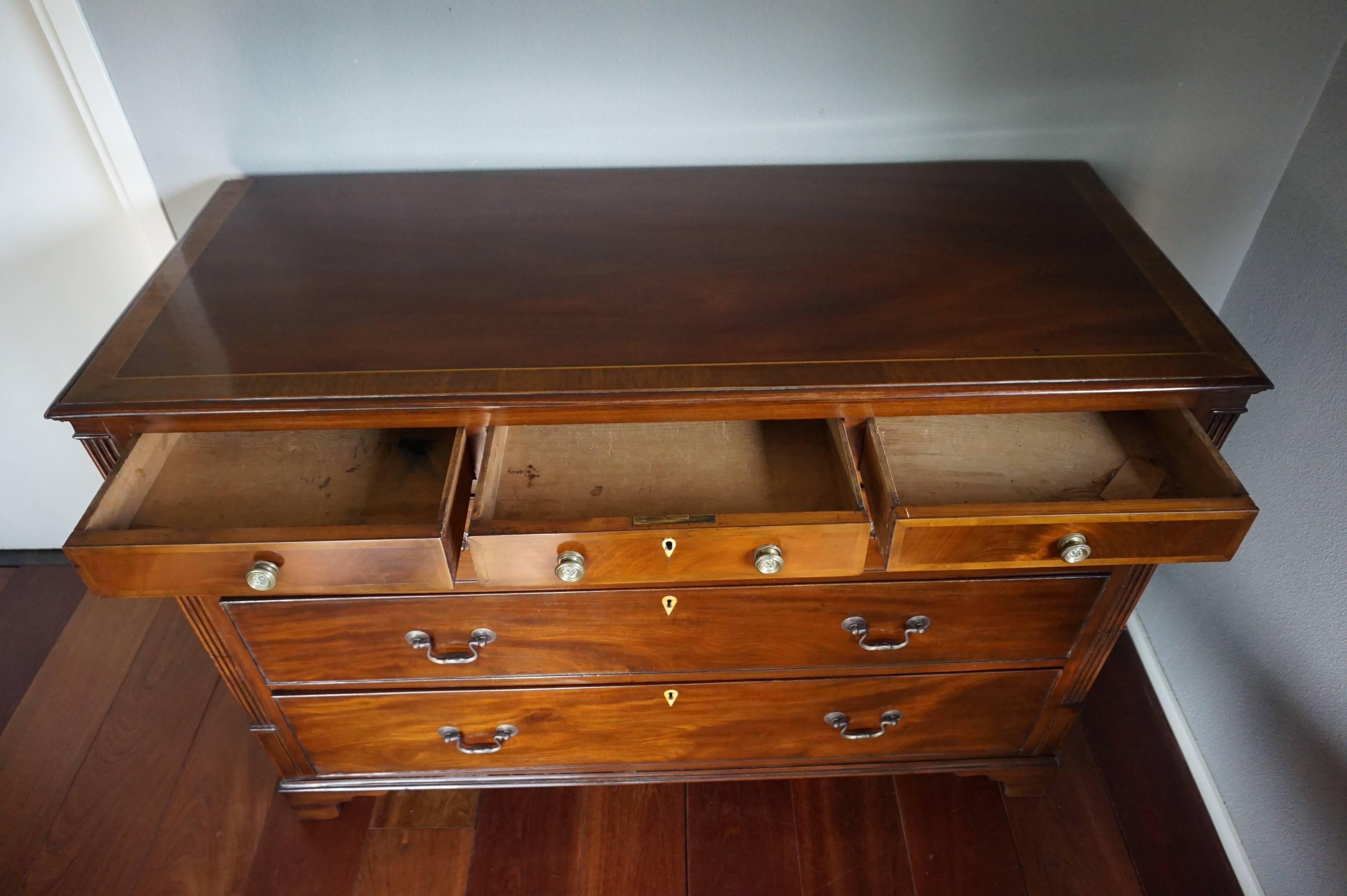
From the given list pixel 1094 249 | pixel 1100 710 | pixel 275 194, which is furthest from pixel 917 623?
pixel 275 194

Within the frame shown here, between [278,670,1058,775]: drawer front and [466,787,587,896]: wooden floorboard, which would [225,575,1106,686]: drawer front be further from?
[466,787,587,896]: wooden floorboard

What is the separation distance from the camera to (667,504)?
0.92 meters

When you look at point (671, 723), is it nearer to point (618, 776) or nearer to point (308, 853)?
point (618, 776)

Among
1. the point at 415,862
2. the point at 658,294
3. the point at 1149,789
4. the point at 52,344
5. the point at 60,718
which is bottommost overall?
the point at 415,862

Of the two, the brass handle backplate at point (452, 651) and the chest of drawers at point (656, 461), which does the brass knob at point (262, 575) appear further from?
the brass handle backplate at point (452, 651)

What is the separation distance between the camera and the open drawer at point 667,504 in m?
0.83

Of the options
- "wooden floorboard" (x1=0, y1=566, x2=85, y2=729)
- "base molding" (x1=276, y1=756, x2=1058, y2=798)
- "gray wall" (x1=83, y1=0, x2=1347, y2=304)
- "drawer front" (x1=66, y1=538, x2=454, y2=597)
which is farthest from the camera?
→ "wooden floorboard" (x1=0, y1=566, x2=85, y2=729)

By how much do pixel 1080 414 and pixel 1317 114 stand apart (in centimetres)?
56

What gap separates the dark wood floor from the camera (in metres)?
1.27

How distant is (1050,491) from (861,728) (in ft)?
1.43

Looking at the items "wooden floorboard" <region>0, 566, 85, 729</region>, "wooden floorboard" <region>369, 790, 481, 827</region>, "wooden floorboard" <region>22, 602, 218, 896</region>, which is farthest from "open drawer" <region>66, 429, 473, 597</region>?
"wooden floorboard" <region>0, 566, 85, 729</region>

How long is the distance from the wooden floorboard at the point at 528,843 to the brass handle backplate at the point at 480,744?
0.58ft

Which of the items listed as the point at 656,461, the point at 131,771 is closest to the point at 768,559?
the point at 656,461

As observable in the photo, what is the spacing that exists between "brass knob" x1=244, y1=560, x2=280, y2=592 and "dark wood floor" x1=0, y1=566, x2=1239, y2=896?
650mm
